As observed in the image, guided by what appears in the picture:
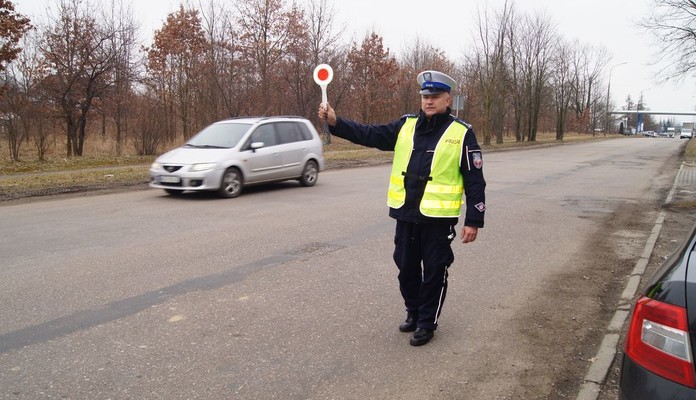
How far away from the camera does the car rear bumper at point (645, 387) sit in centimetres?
200

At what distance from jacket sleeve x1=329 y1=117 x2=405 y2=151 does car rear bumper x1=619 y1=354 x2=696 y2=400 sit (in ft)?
8.08

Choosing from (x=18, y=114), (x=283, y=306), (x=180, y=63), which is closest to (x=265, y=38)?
(x=180, y=63)

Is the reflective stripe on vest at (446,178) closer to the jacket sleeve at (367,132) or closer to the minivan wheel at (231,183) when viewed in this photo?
the jacket sleeve at (367,132)

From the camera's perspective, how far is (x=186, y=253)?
682 centimetres

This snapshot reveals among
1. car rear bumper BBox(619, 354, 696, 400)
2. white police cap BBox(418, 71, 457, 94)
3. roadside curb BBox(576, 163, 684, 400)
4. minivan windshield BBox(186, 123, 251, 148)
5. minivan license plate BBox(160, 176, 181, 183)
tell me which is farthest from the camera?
minivan windshield BBox(186, 123, 251, 148)

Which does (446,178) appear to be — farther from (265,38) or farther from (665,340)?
(265,38)

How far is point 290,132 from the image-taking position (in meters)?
13.5

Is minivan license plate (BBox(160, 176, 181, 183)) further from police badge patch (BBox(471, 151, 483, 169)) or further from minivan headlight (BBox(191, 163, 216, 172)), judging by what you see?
police badge patch (BBox(471, 151, 483, 169))

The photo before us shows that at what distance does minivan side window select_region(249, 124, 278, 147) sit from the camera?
1255cm

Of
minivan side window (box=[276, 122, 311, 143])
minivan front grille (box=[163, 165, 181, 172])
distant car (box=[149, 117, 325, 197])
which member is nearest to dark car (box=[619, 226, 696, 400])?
distant car (box=[149, 117, 325, 197])

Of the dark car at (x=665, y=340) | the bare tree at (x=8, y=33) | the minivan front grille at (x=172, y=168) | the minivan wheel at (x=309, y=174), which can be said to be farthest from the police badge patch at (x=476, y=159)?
the bare tree at (x=8, y=33)

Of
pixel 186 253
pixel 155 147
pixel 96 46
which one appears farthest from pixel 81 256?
pixel 96 46

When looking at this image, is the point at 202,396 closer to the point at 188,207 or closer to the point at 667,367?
the point at 667,367

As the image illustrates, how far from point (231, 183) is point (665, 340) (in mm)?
10409
